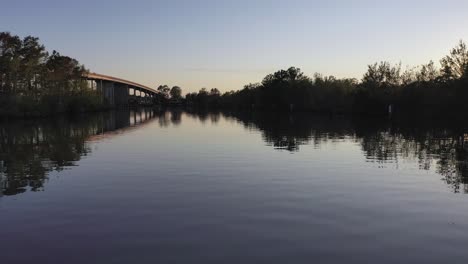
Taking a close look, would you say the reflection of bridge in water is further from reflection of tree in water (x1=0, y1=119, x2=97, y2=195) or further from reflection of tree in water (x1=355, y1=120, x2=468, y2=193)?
reflection of tree in water (x1=355, y1=120, x2=468, y2=193)

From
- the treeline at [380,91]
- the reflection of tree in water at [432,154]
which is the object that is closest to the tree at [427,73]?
the treeline at [380,91]

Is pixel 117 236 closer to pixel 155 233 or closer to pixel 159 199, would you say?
pixel 155 233

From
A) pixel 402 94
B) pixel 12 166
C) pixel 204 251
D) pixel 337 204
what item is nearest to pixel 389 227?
pixel 337 204

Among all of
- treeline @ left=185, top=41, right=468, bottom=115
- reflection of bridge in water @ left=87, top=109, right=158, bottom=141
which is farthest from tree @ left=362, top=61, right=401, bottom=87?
reflection of bridge in water @ left=87, top=109, right=158, bottom=141

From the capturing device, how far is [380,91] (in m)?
89.1

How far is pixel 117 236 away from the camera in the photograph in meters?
11.0

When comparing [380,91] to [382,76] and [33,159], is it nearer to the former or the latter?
[382,76]

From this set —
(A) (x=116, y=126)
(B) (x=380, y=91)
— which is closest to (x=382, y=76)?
(B) (x=380, y=91)

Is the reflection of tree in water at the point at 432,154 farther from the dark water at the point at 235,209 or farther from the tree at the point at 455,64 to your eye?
the tree at the point at 455,64

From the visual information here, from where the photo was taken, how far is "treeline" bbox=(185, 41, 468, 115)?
6738 centimetres

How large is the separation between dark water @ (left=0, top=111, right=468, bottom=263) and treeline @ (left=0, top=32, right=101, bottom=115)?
53.6 meters

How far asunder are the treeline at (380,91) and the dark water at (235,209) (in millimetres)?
44994

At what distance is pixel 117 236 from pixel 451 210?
958 centimetres

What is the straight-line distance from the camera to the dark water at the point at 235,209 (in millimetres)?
9883
